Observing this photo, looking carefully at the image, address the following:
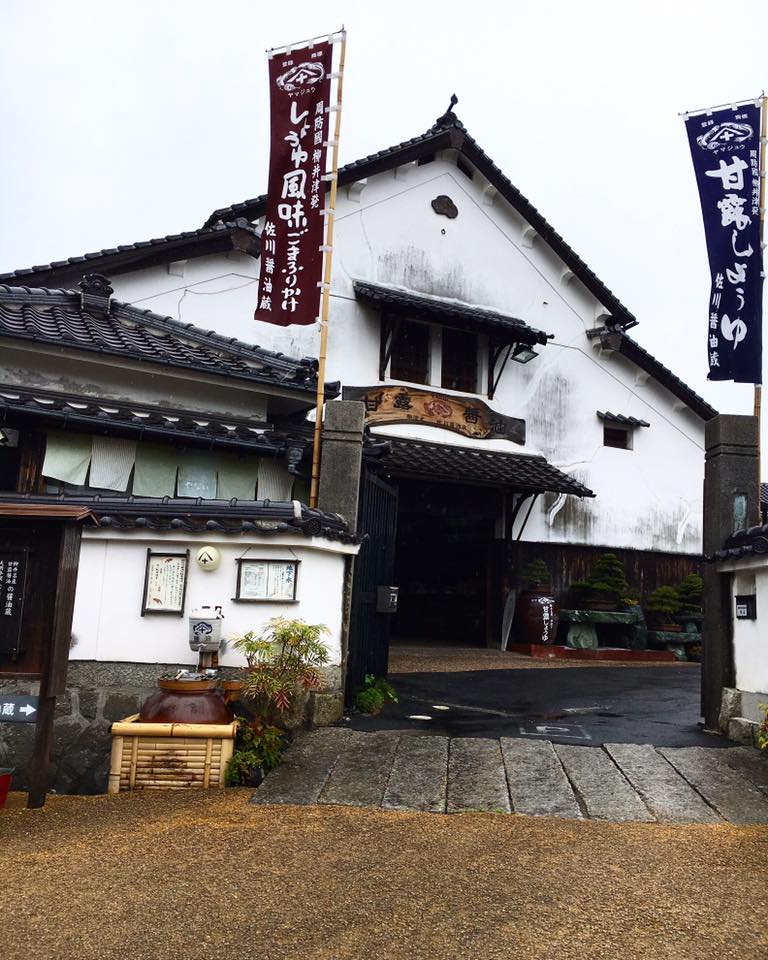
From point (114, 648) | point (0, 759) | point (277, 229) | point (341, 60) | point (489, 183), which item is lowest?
point (0, 759)

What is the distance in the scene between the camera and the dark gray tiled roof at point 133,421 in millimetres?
11258

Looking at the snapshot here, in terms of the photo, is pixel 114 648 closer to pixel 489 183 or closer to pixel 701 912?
pixel 701 912

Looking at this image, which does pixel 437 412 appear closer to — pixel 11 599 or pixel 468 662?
pixel 468 662

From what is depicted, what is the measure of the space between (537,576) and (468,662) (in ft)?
11.0

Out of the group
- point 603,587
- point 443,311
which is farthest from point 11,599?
point 603,587

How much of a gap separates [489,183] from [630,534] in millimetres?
9378

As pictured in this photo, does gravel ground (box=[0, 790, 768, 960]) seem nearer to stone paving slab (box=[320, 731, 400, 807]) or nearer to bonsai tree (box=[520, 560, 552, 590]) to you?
stone paving slab (box=[320, 731, 400, 807])

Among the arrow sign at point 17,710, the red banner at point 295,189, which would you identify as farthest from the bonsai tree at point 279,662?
Result: the red banner at point 295,189

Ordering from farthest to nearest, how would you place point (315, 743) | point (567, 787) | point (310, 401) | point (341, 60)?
point (310, 401), point (341, 60), point (315, 743), point (567, 787)

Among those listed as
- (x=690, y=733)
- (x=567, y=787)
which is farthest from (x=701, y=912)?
(x=690, y=733)

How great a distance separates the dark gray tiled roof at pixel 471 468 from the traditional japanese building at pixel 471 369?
54 millimetres

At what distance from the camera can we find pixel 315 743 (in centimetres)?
748

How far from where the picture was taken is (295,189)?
11.7 meters

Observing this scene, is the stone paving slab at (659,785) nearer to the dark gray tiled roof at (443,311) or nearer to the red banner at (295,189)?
the red banner at (295,189)
